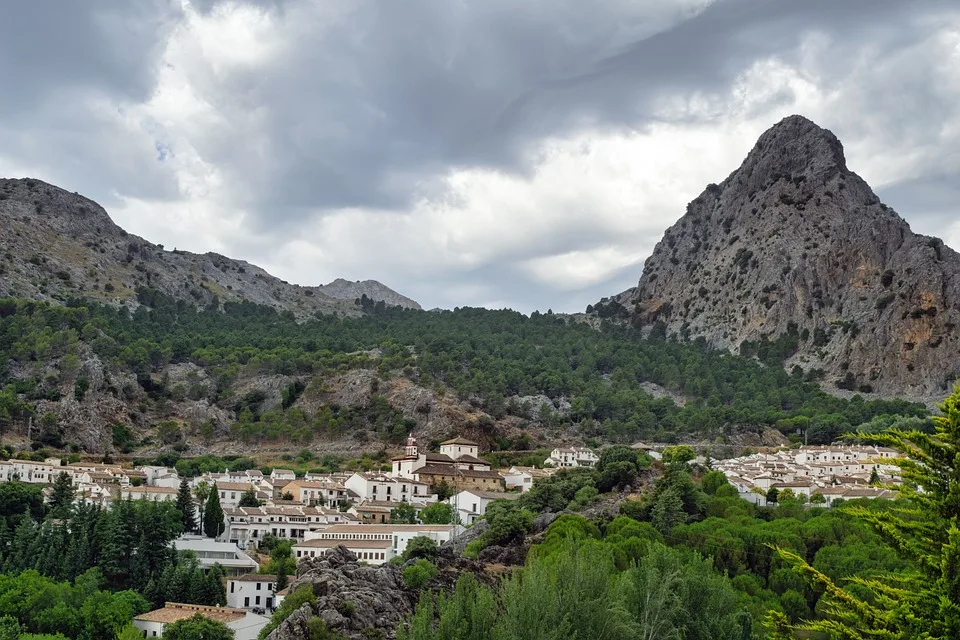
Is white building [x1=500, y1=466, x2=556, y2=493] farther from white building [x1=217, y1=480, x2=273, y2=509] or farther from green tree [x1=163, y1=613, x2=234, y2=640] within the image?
green tree [x1=163, y1=613, x2=234, y2=640]

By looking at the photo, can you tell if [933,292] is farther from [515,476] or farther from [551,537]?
[551,537]

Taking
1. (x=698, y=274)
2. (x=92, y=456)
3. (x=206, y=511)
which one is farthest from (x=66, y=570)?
(x=698, y=274)

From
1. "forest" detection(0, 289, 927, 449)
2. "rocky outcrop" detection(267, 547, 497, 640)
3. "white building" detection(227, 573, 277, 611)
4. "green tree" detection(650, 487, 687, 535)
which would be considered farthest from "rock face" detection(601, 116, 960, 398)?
"rocky outcrop" detection(267, 547, 497, 640)

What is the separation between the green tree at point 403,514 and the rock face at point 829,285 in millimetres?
95052

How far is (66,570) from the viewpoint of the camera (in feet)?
193

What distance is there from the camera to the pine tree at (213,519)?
69250 mm

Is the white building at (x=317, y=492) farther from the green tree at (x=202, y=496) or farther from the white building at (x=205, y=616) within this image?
the white building at (x=205, y=616)

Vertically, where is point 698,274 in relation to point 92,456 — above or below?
above

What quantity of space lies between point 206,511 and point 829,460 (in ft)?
193

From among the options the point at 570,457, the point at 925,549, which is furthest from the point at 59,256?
the point at 925,549

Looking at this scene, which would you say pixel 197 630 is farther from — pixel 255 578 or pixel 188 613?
pixel 255 578

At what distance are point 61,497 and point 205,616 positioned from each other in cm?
2386

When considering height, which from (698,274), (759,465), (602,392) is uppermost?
(698,274)

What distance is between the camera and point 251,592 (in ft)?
189
